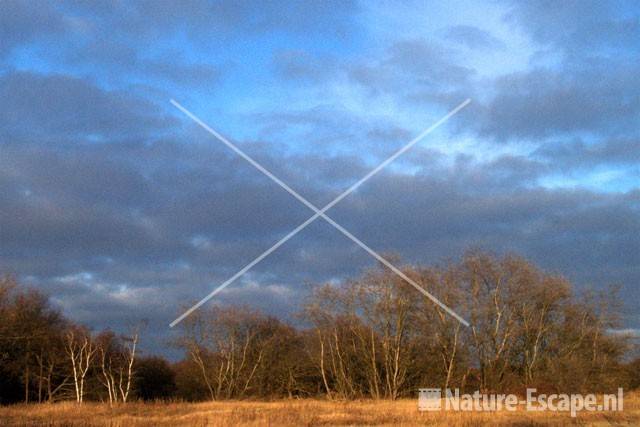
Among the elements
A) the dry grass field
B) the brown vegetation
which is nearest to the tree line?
the brown vegetation

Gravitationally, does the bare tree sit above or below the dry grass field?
above

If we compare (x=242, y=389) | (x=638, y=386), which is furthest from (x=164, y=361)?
(x=638, y=386)

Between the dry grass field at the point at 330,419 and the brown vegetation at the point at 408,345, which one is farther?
the brown vegetation at the point at 408,345

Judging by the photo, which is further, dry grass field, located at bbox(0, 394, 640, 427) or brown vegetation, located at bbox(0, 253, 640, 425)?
brown vegetation, located at bbox(0, 253, 640, 425)

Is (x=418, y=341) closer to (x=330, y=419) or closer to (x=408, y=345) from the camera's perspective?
(x=408, y=345)

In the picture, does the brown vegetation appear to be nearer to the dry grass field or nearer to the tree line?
the tree line

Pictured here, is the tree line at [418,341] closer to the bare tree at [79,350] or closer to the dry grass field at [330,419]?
the bare tree at [79,350]

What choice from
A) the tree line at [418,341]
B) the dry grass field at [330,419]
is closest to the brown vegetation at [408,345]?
the tree line at [418,341]

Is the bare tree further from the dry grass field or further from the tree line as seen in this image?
the dry grass field

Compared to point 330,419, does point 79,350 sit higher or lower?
higher

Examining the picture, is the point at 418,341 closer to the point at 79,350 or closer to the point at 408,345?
the point at 408,345

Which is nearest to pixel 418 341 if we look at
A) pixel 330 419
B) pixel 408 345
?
pixel 408 345

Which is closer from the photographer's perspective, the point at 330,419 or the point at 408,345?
the point at 330,419

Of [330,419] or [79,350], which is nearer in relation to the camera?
[330,419]
